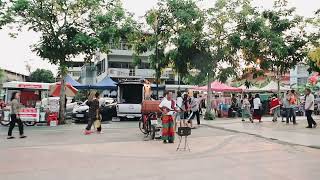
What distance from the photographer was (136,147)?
12.6 m

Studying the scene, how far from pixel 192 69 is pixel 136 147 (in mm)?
14473

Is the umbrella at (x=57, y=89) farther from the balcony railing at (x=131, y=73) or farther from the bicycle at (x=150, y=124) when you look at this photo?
the balcony railing at (x=131, y=73)

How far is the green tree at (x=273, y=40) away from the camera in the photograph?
81.5 feet

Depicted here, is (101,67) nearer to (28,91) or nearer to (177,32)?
(28,91)

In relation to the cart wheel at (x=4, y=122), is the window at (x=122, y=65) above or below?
above

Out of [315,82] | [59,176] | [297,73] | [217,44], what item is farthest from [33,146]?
[297,73]

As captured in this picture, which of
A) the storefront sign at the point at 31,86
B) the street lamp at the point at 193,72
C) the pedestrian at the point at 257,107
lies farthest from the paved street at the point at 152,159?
the storefront sign at the point at 31,86

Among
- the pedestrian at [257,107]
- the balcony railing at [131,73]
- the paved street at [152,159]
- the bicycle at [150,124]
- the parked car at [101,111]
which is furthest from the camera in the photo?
the balcony railing at [131,73]

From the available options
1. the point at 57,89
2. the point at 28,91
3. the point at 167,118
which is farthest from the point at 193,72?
the point at 167,118

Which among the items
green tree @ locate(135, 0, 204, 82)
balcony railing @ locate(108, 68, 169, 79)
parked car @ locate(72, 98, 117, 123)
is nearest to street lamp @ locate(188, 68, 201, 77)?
green tree @ locate(135, 0, 204, 82)

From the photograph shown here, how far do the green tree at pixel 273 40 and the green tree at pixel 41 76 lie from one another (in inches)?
1851

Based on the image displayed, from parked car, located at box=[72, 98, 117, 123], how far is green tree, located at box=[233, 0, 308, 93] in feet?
30.6

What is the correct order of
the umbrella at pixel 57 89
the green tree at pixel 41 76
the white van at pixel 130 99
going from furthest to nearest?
the green tree at pixel 41 76, the umbrella at pixel 57 89, the white van at pixel 130 99

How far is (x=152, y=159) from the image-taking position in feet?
33.6
